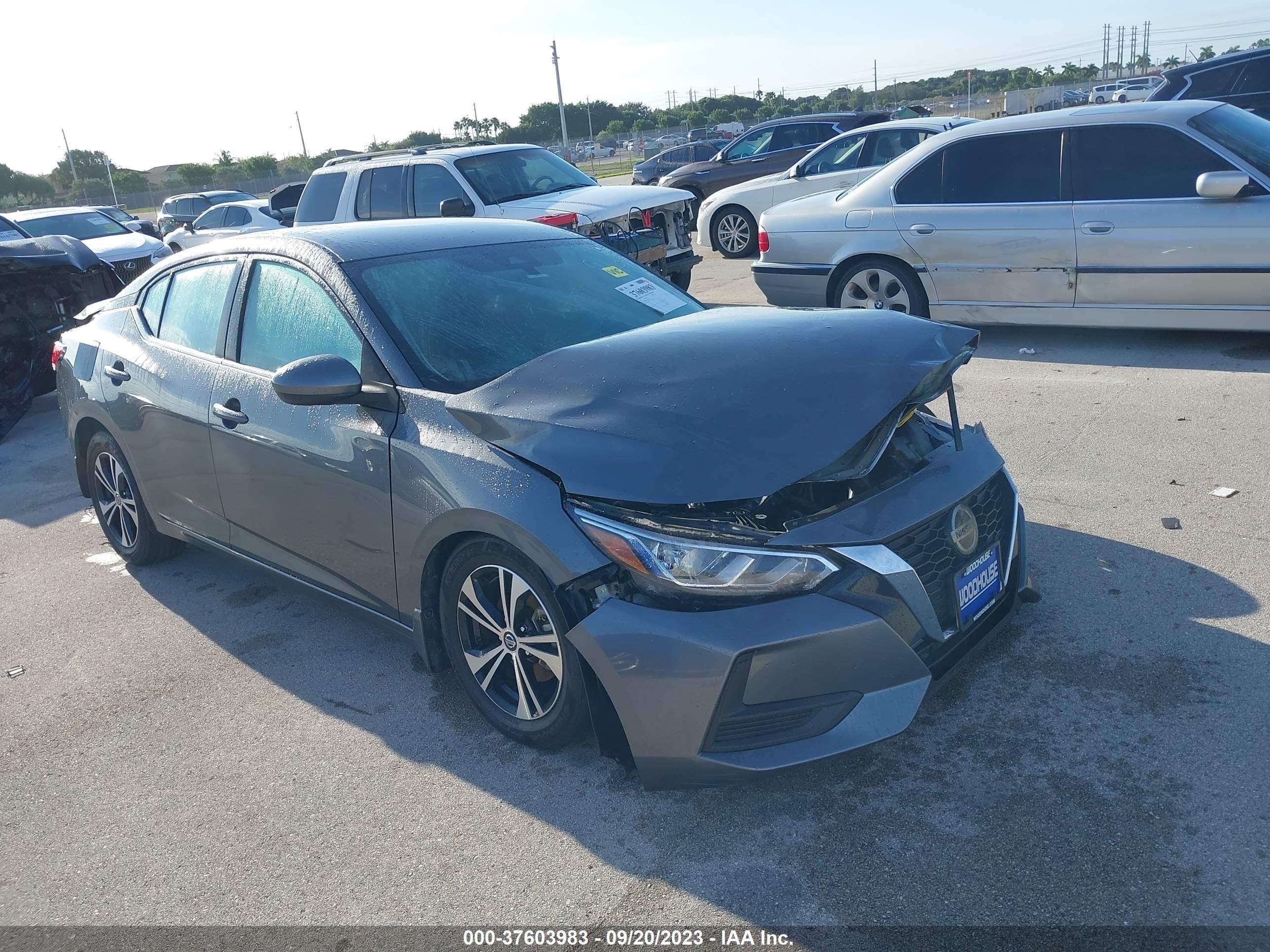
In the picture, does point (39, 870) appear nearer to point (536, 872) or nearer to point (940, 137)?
point (536, 872)

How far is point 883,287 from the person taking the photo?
8172 mm

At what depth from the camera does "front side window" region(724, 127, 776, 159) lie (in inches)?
681

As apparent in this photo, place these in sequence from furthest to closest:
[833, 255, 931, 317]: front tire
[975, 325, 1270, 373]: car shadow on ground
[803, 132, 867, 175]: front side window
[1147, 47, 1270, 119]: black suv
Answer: [803, 132, 867, 175]: front side window
[1147, 47, 1270, 119]: black suv
[833, 255, 931, 317]: front tire
[975, 325, 1270, 373]: car shadow on ground

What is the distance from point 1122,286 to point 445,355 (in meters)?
5.42

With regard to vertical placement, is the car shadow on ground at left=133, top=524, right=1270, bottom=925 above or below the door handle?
below

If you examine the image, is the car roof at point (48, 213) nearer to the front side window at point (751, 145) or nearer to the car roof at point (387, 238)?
the front side window at point (751, 145)

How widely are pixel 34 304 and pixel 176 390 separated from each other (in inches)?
225

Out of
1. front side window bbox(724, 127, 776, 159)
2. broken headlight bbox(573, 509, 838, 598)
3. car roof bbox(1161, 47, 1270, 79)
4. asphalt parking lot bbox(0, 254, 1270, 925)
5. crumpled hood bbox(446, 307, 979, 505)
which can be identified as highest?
car roof bbox(1161, 47, 1270, 79)

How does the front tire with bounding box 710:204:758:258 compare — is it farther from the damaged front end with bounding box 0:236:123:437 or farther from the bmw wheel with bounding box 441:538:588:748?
the bmw wheel with bounding box 441:538:588:748

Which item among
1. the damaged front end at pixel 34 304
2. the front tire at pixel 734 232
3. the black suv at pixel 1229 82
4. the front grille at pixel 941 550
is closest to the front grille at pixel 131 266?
the damaged front end at pixel 34 304

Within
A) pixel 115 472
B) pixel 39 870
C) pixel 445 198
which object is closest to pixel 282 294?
pixel 115 472

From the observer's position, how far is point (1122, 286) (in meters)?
7.15

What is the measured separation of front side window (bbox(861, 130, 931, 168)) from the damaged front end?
337 inches

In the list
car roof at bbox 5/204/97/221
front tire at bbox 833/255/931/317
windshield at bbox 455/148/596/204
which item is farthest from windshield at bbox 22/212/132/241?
front tire at bbox 833/255/931/317
